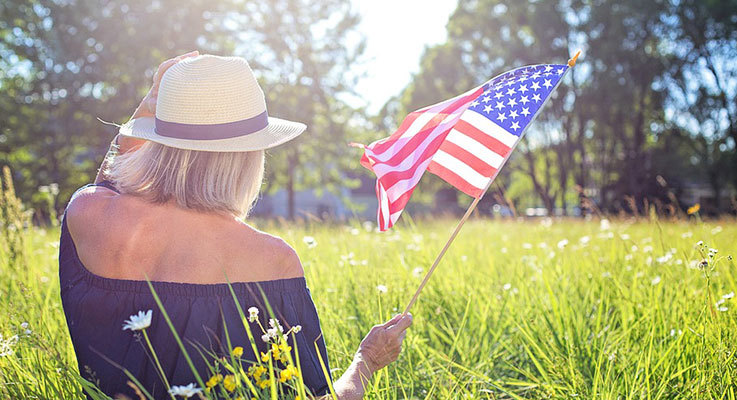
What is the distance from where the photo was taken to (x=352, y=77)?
90.0 ft

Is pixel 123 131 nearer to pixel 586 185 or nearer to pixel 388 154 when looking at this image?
pixel 388 154

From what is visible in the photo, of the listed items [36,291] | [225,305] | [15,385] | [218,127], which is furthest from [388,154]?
[36,291]

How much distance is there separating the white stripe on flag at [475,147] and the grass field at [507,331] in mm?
745

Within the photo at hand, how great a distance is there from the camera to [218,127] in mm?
2078

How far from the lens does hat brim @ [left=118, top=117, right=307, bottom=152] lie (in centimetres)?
196

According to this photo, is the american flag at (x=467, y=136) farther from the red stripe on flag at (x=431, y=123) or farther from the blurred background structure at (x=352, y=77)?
the blurred background structure at (x=352, y=77)

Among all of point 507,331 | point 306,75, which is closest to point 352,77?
point 306,75

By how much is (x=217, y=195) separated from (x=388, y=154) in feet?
2.84

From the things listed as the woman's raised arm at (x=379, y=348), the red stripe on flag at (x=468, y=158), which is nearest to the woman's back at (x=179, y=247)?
the woman's raised arm at (x=379, y=348)

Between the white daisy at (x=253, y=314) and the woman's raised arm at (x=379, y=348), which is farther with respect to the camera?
the woman's raised arm at (x=379, y=348)

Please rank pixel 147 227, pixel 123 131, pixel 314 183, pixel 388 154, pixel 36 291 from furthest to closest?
pixel 314 183, pixel 36 291, pixel 388 154, pixel 123 131, pixel 147 227

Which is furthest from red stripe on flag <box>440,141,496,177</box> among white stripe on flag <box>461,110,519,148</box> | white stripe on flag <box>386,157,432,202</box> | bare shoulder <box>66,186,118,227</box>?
bare shoulder <box>66,186,118,227</box>

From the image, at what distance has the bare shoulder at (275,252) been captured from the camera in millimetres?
1961

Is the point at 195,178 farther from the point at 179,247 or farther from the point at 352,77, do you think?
the point at 352,77
